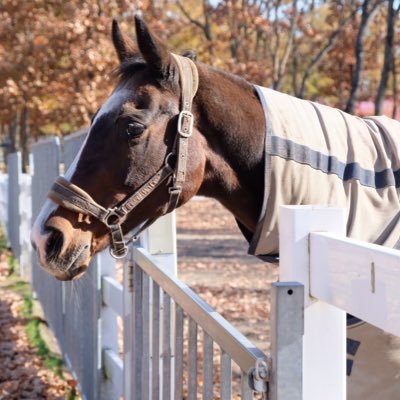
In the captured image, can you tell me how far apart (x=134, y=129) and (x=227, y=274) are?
24.7 feet

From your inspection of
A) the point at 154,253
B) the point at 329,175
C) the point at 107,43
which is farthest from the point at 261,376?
the point at 107,43

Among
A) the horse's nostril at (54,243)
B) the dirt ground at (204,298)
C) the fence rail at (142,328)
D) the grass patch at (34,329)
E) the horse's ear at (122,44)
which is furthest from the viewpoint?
the grass patch at (34,329)

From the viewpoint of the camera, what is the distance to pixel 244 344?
1666 mm

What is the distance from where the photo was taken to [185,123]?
2.64 m

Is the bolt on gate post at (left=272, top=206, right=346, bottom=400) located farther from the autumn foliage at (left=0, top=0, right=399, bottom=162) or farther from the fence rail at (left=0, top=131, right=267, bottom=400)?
the autumn foliage at (left=0, top=0, right=399, bottom=162)

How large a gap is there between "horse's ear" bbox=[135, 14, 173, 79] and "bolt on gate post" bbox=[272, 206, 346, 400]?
3.97ft

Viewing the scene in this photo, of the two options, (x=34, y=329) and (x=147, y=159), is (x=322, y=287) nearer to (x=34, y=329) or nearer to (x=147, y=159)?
(x=147, y=159)

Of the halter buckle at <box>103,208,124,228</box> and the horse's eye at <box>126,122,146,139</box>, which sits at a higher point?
the horse's eye at <box>126,122,146,139</box>

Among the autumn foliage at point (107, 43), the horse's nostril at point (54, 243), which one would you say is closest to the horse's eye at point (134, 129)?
the horse's nostril at point (54, 243)

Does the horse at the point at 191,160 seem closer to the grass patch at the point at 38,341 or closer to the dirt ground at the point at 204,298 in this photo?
the dirt ground at the point at 204,298

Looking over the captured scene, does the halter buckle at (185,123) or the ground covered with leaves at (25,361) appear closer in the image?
the halter buckle at (185,123)

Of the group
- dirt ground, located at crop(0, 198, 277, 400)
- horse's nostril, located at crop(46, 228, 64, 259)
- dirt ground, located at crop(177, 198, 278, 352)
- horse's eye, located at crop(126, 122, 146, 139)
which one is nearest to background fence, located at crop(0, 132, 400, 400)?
horse's nostril, located at crop(46, 228, 64, 259)

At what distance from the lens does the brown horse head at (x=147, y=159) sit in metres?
2.58

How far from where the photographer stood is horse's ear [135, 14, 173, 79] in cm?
258
